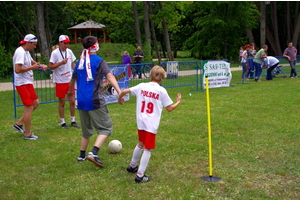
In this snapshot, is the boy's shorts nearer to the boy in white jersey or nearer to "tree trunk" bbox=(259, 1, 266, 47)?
the boy in white jersey

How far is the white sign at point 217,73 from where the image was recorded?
44.8 feet

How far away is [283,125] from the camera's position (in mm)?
7285

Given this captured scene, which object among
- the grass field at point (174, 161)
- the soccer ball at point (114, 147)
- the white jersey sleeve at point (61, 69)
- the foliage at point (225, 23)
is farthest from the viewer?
the foliage at point (225, 23)

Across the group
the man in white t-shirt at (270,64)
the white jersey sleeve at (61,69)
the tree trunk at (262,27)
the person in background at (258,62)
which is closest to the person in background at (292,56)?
the man in white t-shirt at (270,64)

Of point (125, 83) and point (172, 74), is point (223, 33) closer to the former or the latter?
point (172, 74)

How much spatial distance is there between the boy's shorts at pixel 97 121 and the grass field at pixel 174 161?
570mm

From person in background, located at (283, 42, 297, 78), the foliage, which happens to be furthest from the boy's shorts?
the foliage

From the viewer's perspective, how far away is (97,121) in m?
4.80

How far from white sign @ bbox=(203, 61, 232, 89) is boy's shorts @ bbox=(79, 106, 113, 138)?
9121 mm

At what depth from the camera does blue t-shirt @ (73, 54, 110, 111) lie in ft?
15.4

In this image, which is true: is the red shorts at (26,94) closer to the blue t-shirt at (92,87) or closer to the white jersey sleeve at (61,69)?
the white jersey sleeve at (61,69)

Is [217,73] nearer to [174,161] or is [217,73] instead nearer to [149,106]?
[174,161]

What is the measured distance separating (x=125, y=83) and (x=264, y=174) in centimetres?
766

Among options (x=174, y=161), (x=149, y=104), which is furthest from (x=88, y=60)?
(x=174, y=161)
